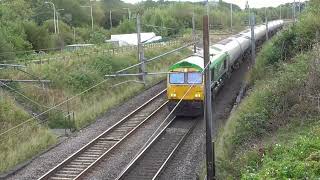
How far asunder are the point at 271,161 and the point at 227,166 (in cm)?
288

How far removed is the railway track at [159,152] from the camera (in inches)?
642

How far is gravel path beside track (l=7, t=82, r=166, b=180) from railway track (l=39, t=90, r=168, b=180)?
50 centimetres

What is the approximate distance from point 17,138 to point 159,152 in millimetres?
6724

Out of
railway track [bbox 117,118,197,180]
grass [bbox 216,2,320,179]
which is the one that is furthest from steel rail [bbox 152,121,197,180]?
grass [bbox 216,2,320,179]

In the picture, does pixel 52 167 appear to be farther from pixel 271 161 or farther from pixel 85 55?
pixel 85 55

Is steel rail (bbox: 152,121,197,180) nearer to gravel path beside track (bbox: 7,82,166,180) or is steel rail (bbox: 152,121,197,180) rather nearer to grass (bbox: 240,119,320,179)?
grass (bbox: 240,119,320,179)

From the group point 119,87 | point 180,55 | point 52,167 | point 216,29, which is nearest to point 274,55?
point 119,87

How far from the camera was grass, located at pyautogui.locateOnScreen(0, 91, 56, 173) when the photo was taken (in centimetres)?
1892

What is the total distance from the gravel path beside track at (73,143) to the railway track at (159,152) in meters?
3.27

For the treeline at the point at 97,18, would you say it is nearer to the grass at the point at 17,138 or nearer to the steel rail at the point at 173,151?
the grass at the point at 17,138

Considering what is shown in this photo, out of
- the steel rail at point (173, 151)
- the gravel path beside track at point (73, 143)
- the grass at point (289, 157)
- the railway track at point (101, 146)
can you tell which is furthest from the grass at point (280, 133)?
the gravel path beside track at point (73, 143)

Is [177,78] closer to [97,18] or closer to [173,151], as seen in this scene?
[173,151]

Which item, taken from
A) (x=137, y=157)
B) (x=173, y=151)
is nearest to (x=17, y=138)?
(x=137, y=157)

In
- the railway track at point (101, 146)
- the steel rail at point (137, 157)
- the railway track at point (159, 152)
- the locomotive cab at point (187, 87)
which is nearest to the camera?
the steel rail at point (137, 157)
